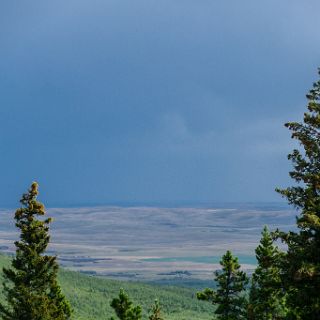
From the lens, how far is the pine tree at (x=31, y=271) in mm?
36438

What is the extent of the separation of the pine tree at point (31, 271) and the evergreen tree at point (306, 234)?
51.3ft

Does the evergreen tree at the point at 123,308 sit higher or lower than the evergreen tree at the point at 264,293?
lower

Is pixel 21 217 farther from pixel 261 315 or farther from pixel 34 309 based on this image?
pixel 261 315

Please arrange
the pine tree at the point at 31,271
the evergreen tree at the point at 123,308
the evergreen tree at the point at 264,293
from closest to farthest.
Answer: the evergreen tree at the point at 264,293 < the pine tree at the point at 31,271 < the evergreen tree at the point at 123,308

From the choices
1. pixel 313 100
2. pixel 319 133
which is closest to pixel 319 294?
pixel 319 133

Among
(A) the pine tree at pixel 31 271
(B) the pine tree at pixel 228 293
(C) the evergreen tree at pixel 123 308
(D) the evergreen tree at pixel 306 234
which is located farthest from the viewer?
(C) the evergreen tree at pixel 123 308

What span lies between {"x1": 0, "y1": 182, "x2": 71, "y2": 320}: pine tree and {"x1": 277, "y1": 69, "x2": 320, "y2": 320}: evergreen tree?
15.6m

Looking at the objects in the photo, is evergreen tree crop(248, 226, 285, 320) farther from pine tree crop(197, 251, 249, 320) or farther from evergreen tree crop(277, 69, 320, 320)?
evergreen tree crop(277, 69, 320, 320)

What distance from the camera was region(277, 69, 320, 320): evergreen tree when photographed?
2448cm

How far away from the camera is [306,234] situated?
2545 cm

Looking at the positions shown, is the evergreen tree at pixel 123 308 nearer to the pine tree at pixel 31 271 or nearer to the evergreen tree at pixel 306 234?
the pine tree at pixel 31 271

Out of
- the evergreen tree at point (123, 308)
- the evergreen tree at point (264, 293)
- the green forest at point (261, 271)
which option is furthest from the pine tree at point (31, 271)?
the evergreen tree at point (264, 293)

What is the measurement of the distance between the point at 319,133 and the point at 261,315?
1395 centimetres

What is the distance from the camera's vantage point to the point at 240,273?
128ft
